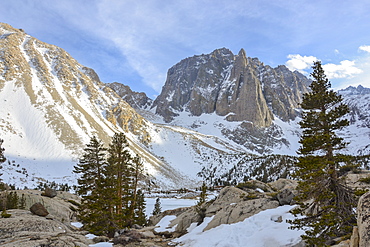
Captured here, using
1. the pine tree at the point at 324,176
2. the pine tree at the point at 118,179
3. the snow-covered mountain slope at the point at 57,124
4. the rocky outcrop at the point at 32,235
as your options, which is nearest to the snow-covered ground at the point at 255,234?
the pine tree at the point at 324,176

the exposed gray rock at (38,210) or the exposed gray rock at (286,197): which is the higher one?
the exposed gray rock at (286,197)

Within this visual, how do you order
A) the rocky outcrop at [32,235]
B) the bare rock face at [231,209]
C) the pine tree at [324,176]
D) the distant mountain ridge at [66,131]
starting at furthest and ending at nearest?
the distant mountain ridge at [66,131] → the bare rock face at [231,209] → the rocky outcrop at [32,235] → the pine tree at [324,176]

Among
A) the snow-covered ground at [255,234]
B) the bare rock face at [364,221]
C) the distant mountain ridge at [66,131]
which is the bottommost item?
the snow-covered ground at [255,234]

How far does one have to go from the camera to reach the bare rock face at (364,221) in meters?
5.87

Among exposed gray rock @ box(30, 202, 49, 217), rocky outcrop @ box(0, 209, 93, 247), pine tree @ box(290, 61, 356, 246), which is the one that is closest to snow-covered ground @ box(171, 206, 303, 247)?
pine tree @ box(290, 61, 356, 246)

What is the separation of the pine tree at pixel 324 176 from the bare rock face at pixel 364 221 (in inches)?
153

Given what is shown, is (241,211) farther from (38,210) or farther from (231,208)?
(38,210)

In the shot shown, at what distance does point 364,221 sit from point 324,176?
5713 millimetres

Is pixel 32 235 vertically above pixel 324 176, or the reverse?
pixel 324 176

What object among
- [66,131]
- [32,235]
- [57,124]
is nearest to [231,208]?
[32,235]

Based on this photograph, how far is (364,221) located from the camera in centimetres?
612

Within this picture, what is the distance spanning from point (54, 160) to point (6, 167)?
19.7 metres

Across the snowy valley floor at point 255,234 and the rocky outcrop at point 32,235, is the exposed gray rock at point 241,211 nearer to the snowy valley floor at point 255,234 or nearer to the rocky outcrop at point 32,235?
the snowy valley floor at point 255,234

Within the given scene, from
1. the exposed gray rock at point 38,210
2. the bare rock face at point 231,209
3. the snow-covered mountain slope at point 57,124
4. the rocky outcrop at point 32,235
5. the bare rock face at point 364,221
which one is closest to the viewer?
the bare rock face at point 364,221
